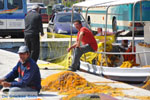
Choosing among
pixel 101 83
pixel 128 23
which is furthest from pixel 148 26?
pixel 128 23

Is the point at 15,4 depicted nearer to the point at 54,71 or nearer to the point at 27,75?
the point at 54,71

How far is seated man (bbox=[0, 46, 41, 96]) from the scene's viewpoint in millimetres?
7895

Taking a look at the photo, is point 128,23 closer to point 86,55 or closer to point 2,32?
point 2,32

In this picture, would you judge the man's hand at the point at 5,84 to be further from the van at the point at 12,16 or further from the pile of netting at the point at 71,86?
the van at the point at 12,16

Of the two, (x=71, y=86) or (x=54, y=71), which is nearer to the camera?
(x=71, y=86)

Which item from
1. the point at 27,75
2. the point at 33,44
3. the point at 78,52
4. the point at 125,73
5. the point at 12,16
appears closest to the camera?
the point at 27,75

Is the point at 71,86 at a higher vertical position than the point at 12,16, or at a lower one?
lower

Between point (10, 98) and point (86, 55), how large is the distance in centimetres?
617

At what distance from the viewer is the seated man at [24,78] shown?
7.89 m

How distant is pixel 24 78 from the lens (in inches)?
313

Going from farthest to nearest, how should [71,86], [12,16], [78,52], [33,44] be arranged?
[12,16] < [78,52] < [33,44] < [71,86]

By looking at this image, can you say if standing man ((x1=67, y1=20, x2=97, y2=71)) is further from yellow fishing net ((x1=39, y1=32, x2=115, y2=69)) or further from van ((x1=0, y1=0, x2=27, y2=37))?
van ((x1=0, y1=0, x2=27, y2=37))

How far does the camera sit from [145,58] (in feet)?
40.5

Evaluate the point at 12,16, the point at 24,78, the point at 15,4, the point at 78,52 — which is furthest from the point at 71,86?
the point at 15,4
